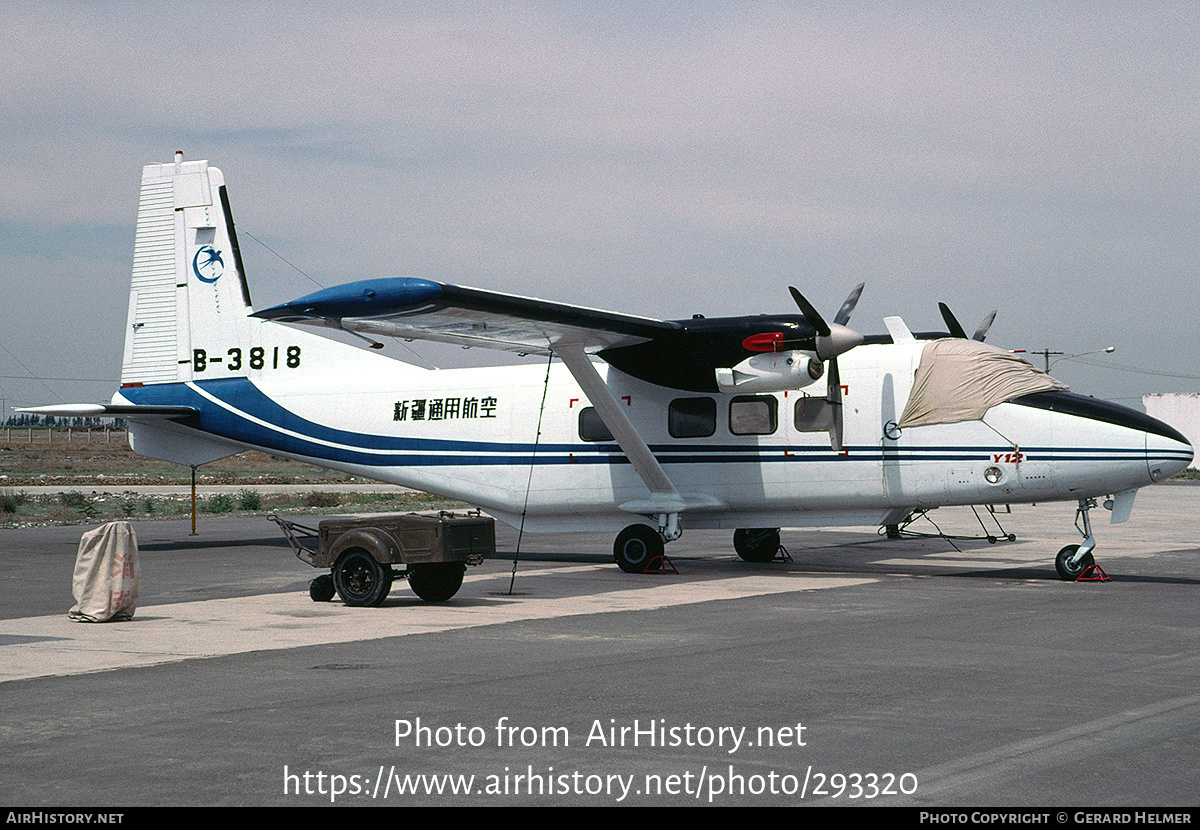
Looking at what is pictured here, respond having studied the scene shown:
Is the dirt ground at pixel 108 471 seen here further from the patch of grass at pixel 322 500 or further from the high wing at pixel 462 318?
the high wing at pixel 462 318

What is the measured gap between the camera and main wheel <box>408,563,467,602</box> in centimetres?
1577

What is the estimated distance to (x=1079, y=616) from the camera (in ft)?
46.0

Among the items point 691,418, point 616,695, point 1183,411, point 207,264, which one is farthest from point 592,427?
point 1183,411

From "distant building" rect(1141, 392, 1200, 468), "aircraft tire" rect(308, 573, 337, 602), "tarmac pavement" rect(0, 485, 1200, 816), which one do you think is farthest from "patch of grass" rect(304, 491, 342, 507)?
"distant building" rect(1141, 392, 1200, 468)

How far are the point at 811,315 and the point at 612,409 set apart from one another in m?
3.62

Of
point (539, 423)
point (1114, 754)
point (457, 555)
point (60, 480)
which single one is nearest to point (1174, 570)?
point (539, 423)

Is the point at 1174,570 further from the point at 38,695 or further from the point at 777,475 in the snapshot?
the point at 38,695

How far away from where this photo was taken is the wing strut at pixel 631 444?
64.2ft

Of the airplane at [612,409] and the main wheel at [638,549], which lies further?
the main wheel at [638,549]

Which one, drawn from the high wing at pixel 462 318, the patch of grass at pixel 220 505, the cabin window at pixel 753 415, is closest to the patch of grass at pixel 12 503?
the patch of grass at pixel 220 505

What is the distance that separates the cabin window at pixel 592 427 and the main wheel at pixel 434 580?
6.07 m

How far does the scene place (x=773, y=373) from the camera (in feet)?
62.3

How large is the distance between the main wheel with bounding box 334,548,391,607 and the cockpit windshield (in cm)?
881

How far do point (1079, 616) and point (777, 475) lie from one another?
6788mm
